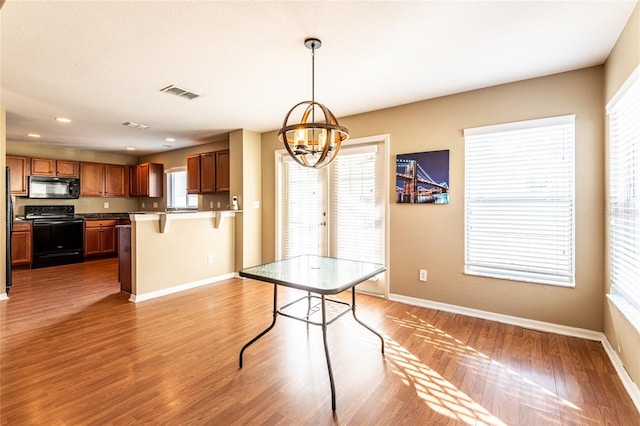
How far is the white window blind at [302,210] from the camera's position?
4.62 meters

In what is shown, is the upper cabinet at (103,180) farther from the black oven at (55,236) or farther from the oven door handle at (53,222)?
the oven door handle at (53,222)

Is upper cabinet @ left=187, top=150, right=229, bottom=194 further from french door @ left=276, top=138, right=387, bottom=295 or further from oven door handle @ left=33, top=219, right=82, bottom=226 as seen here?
oven door handle @ left=33, top=219, right=82, bottom=226

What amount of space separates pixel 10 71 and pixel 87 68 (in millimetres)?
732

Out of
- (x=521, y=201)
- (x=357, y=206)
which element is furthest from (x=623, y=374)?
(x=357, y=206)

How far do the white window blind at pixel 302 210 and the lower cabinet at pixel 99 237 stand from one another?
4.49m

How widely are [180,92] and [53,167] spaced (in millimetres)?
4937

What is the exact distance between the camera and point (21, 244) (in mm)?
5555

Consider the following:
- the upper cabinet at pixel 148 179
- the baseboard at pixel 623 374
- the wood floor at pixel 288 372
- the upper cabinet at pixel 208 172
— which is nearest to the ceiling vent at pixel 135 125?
the upper cabinet at pixel 208 172

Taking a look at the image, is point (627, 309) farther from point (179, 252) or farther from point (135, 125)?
point (135, 125)

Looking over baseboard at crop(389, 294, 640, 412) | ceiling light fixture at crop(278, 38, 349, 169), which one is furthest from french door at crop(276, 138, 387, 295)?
ceiling light fixture at crop(278, 38, 349, 169)

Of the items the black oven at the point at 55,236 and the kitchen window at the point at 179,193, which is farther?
the kitchen window at the point at 179,193

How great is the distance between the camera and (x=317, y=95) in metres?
3.49

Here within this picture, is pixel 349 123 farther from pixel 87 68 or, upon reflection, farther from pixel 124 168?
pixel 124 168

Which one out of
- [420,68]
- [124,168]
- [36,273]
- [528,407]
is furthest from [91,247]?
[528,407]
